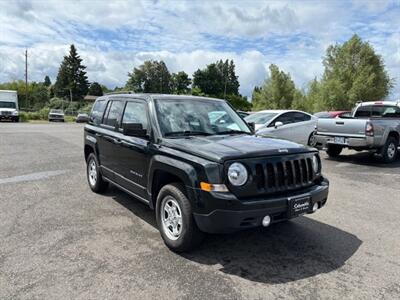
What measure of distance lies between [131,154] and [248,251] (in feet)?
6.82

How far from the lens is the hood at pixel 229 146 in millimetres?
3729

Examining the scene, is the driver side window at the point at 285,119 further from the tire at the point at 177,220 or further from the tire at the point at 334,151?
the tire at the point at 177,220

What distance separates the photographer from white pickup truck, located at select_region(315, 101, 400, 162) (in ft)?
32.4

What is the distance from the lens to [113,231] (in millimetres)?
4770

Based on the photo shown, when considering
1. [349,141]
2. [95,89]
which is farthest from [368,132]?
[95,89]

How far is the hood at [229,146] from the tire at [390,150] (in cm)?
730

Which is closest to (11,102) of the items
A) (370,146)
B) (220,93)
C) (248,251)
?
(370,146)

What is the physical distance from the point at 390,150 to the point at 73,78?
84.3 m

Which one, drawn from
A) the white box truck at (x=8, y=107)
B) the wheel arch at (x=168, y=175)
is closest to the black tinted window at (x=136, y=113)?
the wheel arch at (x=168, y=175)

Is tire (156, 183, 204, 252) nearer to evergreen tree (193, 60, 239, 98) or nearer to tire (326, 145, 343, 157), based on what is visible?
tire (326, 145, 343, 157)

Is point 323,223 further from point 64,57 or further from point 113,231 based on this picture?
point 64,57

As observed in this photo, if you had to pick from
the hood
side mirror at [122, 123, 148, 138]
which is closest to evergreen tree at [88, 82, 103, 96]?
side mirror at [122, 123, 148, 138]

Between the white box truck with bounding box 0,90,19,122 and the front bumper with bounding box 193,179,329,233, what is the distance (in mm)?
35266

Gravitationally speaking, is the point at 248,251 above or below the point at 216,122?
below
